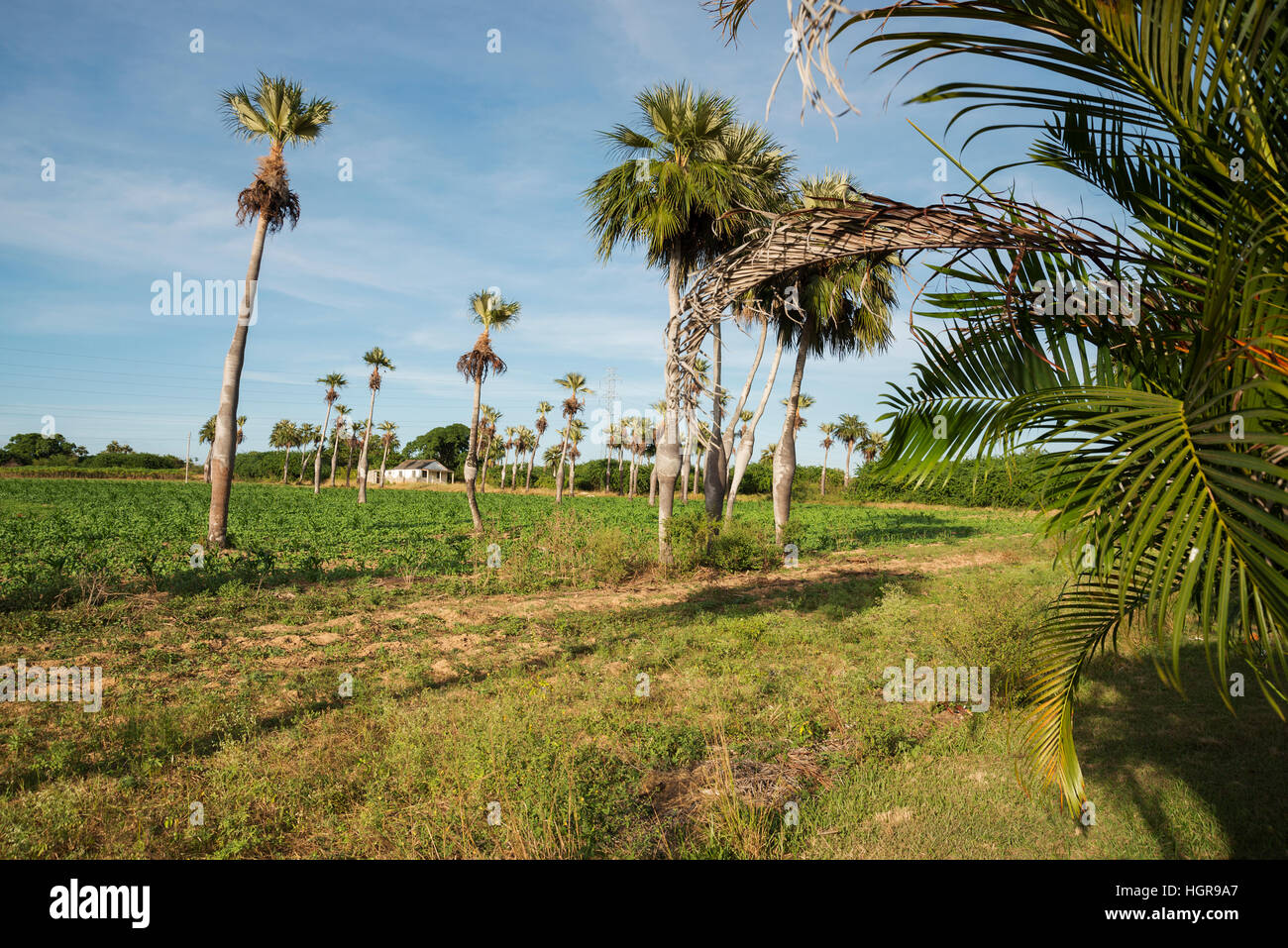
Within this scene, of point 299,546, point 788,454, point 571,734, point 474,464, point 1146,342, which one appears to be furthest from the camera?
point 474,464

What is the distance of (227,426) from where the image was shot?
1692 cm

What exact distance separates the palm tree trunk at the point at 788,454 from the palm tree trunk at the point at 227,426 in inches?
559

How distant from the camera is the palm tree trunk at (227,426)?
55.1 ft

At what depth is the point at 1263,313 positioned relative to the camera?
6.56ft

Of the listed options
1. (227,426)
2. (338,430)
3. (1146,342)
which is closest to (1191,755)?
(1146,342)

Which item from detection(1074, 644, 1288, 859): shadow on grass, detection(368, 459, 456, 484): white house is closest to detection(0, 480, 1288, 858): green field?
detection(1074, 644, 1288, 859): shadow on grass

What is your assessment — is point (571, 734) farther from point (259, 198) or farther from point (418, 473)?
point (418, 473)

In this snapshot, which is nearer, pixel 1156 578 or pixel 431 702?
pixel 1156 578

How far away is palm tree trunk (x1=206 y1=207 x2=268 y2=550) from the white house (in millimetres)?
93605

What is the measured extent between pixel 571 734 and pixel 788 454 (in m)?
15.7
